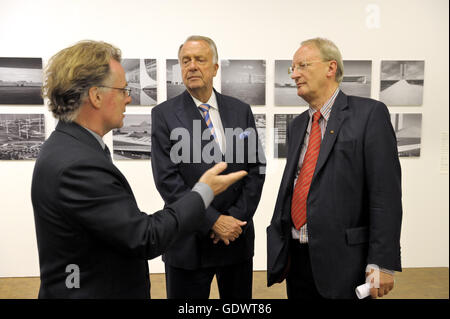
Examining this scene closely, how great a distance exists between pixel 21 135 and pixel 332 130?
10.7 ft

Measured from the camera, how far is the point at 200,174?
1984mm

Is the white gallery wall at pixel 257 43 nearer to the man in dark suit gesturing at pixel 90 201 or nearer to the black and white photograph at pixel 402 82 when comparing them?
the black and white photograph at pixel 402 82

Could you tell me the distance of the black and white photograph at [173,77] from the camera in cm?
344

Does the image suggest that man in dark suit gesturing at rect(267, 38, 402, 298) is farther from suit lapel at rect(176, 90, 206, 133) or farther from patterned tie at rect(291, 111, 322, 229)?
suit lapel at rect(176, 90, 206, 133)

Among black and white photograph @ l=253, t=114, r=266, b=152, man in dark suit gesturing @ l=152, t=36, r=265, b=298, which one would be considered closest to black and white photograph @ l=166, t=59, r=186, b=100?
black and white photograph @ l=253, t=114, r=266, b=152

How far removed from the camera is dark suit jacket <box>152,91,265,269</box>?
197cm

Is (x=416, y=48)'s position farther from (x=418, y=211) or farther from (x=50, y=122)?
(x=50, y=122)

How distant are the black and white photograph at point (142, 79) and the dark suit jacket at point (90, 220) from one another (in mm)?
2327

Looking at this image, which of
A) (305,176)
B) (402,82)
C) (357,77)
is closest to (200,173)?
(305,176)

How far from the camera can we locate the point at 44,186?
1.16m

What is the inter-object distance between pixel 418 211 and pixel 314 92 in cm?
280
